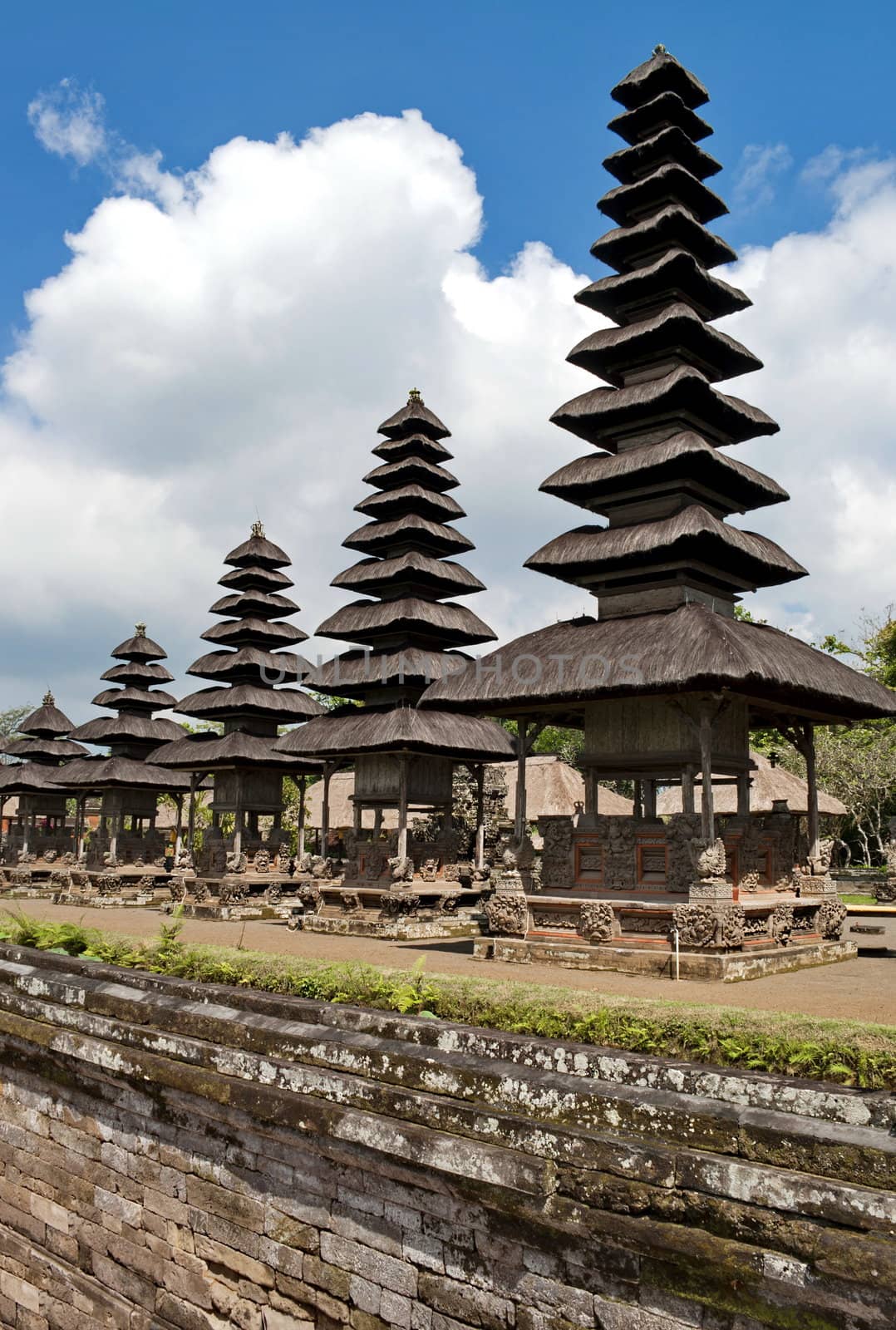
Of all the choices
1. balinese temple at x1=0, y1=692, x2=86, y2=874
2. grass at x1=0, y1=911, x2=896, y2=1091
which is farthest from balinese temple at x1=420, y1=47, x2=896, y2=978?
balinese temple at x1=0, y1=692, x2=86, y2=874

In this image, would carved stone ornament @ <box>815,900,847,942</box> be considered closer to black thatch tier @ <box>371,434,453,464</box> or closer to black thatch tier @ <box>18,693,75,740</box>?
black thatch tier @ <box>371,434,453,464</box>

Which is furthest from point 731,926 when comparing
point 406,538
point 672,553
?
point 406,538

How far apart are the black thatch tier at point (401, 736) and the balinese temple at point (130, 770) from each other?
43.6ft

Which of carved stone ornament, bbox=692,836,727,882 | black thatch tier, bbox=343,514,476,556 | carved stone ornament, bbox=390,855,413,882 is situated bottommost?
carved stone ornament, bbox=390,855,413,882

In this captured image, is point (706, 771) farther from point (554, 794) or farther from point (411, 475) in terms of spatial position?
point (554, 794)

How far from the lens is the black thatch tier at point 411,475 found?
26414 millimetres

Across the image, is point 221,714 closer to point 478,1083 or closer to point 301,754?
point 301,754

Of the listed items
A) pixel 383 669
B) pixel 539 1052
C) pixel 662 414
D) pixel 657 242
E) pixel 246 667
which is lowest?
pixel 539 1052

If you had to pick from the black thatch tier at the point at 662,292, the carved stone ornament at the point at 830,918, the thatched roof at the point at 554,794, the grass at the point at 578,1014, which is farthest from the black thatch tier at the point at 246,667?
the grass at the point at 578,1014

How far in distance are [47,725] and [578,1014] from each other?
43345mm

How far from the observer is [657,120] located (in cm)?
2058

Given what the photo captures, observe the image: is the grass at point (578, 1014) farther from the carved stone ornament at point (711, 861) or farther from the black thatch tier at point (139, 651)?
the black thatch tier at point (139, 651)

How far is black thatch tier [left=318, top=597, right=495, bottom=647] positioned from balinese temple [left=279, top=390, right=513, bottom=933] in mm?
39

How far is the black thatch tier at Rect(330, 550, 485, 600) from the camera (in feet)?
82.1
